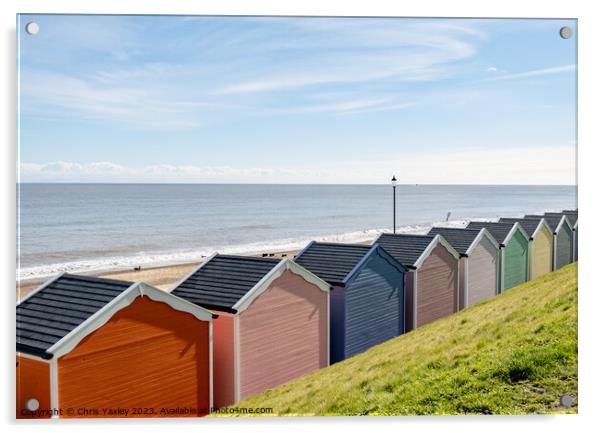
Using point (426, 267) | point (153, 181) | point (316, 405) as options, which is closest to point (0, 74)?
point (153, 181)

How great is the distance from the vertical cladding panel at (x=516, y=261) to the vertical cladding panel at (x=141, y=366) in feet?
35.6

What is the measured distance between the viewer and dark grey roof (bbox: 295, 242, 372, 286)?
41.2ft

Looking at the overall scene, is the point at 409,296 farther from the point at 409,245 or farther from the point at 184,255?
the point at 184,255

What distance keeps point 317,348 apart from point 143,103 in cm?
512

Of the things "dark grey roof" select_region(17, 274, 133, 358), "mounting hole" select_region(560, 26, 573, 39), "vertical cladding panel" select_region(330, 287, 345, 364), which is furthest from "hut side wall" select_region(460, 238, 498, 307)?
"dark grey roof" select_region(17, 274, 133, 358)

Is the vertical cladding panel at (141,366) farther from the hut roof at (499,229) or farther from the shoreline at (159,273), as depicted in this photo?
the hut roof at (499,229)

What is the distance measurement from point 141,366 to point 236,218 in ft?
42.0

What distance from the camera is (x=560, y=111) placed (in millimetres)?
9492

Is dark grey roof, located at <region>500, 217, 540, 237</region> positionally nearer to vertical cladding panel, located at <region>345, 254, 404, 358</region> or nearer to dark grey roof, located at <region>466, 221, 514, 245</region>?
dark grey roof, located at <region>466, 221, 514, 245</region>

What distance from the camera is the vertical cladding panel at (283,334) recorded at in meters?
10.2

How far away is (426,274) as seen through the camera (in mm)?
15000

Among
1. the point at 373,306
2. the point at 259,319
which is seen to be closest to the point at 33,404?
the point at 259,319

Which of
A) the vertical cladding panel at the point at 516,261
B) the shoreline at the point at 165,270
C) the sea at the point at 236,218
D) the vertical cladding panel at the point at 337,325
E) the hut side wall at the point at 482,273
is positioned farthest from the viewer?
the vertical cladding panel at the point at 516,261

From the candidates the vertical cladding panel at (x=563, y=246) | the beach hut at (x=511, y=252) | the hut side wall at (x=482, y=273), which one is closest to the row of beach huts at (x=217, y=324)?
the hut side wall at (x=482, y=273)
